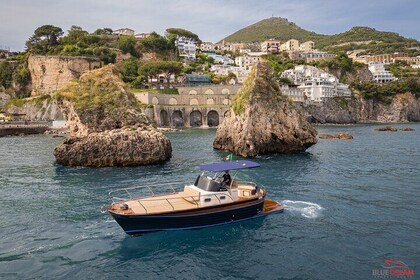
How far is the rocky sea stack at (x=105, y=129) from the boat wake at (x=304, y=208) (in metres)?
21.4

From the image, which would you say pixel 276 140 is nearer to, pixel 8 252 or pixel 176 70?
pixel 8 252

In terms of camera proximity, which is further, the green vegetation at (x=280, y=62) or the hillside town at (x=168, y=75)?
the green vegetation at (x=280, y=62)

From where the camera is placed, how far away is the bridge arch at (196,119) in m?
121

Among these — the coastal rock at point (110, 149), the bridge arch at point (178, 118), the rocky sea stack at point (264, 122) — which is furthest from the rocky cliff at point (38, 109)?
the rocky sea stack at point (264, 122)

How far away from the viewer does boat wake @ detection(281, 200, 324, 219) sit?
2388 cm

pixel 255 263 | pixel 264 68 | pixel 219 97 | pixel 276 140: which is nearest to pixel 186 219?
pixel 255 263

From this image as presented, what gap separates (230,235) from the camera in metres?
20.7

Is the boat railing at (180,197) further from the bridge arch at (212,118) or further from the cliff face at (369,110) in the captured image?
the cliff face at (369,110)

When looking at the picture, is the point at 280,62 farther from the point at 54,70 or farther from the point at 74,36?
the point at 54,70

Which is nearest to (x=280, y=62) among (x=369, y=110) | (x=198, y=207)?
(x=369, y=110)

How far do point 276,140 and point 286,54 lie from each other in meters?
160

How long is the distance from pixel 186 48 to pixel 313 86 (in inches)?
2825

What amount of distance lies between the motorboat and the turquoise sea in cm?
58

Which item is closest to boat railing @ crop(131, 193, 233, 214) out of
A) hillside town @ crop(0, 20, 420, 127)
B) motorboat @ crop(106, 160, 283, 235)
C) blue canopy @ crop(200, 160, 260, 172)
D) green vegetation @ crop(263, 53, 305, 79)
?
motorboat @ crop(106, 160, 283, 235)
